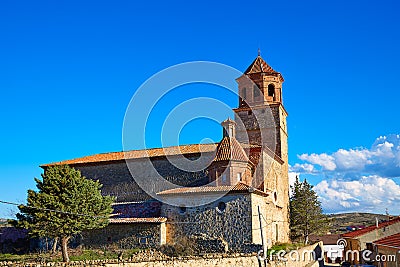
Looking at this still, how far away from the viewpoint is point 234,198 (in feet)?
96.2

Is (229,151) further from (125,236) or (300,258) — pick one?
(125,236)

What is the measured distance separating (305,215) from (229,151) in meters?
14.1

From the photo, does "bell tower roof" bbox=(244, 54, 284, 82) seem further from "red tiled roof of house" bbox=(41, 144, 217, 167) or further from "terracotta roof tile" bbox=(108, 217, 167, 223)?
"terracotta roof tile" bbox=(108, 217, 167, 223)

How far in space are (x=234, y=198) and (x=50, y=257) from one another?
13.4 metres

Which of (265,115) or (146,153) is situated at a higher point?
(265,115)

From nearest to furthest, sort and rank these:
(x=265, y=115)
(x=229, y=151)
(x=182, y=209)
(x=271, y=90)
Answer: (x=182, y=209) → (x=229, y=151) → (x=265, y=115) → (x=271, y=90)

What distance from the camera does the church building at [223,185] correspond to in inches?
1159

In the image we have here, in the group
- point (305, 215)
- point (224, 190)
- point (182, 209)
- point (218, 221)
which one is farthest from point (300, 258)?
point (305, 215)

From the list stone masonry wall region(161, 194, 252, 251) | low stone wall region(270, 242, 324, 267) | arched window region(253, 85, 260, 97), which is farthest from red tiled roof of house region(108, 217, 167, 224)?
arched window region(253, 85, 260, 97)

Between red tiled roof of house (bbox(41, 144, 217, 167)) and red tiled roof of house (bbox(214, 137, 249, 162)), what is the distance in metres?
1.81

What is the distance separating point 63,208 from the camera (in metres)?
28.1

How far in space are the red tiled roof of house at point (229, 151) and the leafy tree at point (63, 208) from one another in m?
8.96

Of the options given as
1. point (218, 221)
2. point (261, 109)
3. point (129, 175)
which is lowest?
point (218, 221)

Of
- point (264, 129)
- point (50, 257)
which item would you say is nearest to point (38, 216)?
point (50, 257)
